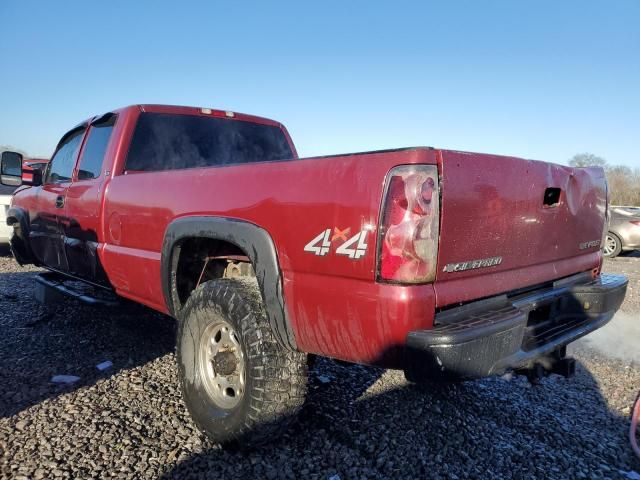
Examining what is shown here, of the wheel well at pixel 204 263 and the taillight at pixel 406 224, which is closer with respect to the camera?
the taillight at pixel 406 224

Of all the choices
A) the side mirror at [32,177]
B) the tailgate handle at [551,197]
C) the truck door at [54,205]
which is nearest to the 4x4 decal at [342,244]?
the tailgate handle at [551,197]

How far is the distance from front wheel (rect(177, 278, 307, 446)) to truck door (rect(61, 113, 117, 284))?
137 centimetres

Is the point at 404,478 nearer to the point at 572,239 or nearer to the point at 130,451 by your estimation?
the point at 130,451

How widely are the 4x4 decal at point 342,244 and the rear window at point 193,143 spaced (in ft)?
7.09

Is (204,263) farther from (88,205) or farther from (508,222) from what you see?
(508,222)

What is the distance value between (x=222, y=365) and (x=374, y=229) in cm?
124

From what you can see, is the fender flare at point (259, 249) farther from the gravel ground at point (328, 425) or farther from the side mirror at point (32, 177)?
the side mirror at point (32, 177)

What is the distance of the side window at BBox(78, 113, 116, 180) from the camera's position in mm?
3752

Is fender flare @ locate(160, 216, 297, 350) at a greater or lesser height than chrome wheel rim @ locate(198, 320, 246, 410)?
greater

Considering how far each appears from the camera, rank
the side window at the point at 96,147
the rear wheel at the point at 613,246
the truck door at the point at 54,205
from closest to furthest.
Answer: the side window at the point at 96,147 → the truck door at the point at 54,205 → the rear wheel at the point at 613,246

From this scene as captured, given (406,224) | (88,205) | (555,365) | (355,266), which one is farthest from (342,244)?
(88,205)

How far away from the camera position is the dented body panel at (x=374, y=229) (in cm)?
179

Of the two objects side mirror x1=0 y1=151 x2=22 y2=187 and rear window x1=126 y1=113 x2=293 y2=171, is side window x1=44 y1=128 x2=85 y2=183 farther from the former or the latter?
rear window x1=126 y1=113 x2=293 y2=171

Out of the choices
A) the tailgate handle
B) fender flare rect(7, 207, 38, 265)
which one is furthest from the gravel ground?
fender flare rect(7, 207, 38, 265)
